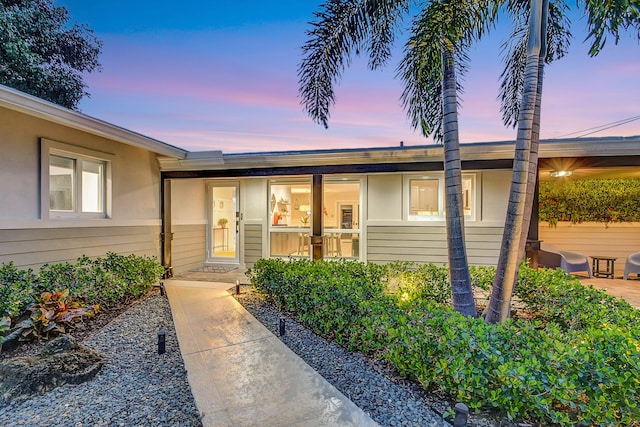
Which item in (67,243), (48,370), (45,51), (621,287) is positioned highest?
(45,51)

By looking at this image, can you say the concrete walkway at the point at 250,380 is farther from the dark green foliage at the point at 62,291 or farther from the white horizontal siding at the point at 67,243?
the white horizontal siding at the point at 67,243

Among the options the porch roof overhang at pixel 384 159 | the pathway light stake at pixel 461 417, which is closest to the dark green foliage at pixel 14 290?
the porch roof overhang at pixel 384 159

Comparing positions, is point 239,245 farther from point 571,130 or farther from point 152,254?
point 571,130

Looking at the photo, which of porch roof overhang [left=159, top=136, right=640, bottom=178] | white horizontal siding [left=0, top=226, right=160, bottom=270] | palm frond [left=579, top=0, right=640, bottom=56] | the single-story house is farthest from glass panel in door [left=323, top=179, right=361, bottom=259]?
palm frond [left=579, top=0, right=640, bottom=56]

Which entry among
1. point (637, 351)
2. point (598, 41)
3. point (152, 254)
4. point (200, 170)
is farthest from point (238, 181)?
point (637, 351)

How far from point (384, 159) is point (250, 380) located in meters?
4.66

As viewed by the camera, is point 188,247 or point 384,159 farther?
point 188,247

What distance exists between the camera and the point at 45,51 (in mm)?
10586

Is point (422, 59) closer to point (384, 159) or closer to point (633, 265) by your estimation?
point (384, 159)

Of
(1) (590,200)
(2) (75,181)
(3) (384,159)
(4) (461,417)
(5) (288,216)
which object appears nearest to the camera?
(4) (461,417)

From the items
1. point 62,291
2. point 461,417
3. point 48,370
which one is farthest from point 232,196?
point 461,417

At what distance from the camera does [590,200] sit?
8688 millimetres

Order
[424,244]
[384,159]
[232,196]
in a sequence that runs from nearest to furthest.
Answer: [384,159], [424,244], [232,196]

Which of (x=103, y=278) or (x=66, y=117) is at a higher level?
(x=66, y=117)
